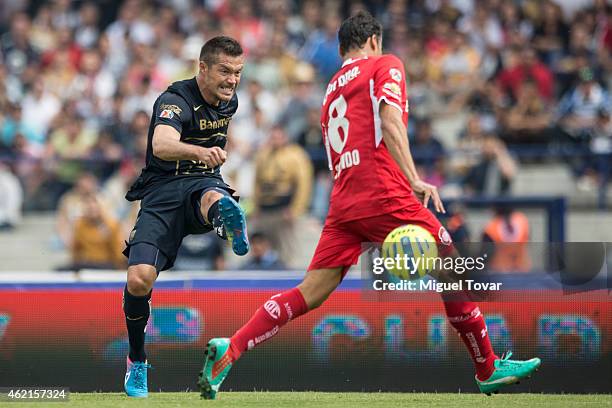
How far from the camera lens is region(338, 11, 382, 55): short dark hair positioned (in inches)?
292

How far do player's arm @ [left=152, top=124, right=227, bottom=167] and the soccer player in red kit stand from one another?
2.60ft

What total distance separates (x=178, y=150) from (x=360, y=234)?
122 centimetres

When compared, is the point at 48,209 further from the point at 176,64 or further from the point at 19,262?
the point at 176,64

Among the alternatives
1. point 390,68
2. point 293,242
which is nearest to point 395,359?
point 390,68

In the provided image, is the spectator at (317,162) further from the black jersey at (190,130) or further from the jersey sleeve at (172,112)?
the jersey sleeve at (172,112)

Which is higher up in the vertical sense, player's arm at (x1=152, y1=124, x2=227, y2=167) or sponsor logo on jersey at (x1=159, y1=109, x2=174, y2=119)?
sponsor logo on jersey at (x1=159, y1=109, x2=174, y2=119)

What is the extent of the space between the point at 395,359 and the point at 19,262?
815 centimetres

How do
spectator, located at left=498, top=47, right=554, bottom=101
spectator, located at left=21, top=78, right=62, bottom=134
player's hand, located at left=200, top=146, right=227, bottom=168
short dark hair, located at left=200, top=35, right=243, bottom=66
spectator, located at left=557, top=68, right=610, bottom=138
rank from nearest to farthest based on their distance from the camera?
player's hand, located at left=200, top=146, right=227, bottom=168 → short dark hair, located at left=200, top=35, right=243, bottom=66 → spectator, located at left=557, top=68, right=610, bottom=138 → spectator, located at left=498, top=47, right=554, bottom=101 → spectator, located at left=21, top=78, right=62, bottom=134

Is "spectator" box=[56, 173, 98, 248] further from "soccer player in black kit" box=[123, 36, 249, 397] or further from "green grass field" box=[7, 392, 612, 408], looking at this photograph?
"soccer player in black kit" box=[123, 36, 249, 397]

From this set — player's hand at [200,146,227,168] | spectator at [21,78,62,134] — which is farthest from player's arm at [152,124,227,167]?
spectator at [21,78,62,134]

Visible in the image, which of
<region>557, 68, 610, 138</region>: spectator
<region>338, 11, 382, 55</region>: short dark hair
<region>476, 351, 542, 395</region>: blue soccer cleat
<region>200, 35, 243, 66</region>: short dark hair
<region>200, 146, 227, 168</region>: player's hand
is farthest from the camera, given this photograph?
<region>557, 68, 610, 138</region>: spectator

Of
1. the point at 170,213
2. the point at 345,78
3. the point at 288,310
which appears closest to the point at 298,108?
the point at 170,213

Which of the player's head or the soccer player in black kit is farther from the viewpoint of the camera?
the player's head

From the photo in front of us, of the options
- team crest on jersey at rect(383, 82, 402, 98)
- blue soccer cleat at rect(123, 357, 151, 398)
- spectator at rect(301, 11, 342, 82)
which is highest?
spectator at rect(301, 11, 342, 82)
